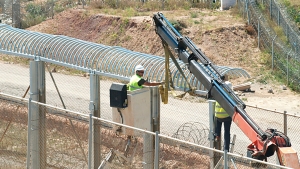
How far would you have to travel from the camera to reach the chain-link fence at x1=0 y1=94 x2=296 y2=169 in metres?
10.8

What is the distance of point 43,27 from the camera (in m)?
33.5

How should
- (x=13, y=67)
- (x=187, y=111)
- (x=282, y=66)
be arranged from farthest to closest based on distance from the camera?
A: (x=13, y=67)
(x=282, y=66)
(x=187, y=111)

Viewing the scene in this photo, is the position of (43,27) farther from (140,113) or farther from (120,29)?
(140,113)

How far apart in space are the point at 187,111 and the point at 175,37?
301 inches

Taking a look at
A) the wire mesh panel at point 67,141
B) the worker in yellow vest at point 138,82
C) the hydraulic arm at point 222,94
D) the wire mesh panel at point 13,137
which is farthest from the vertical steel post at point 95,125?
the hydraulic arm at point 222,94

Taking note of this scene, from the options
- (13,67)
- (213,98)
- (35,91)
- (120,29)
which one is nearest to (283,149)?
(213,98)

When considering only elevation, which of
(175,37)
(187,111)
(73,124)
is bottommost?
(187,111)

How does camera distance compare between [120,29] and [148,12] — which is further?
[148,12]

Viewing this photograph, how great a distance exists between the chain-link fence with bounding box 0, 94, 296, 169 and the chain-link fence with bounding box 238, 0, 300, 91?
44.6 feet

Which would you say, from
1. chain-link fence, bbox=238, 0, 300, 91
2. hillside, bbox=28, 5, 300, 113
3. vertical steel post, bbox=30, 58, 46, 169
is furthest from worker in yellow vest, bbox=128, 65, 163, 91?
chain-link fence, bbox=238, 0, 300, 91

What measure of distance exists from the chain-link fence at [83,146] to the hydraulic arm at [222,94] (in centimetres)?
40

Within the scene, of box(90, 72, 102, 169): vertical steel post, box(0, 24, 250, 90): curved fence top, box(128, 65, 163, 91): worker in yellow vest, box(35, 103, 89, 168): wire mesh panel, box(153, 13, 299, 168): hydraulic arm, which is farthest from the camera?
box(0, 24, 250, 90): curved fence top

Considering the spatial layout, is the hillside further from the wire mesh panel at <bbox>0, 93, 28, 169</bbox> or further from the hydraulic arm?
the wire mesh panel at <bbox>0, 93, 28, 169</bbox>

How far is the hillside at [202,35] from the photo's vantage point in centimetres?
2395
